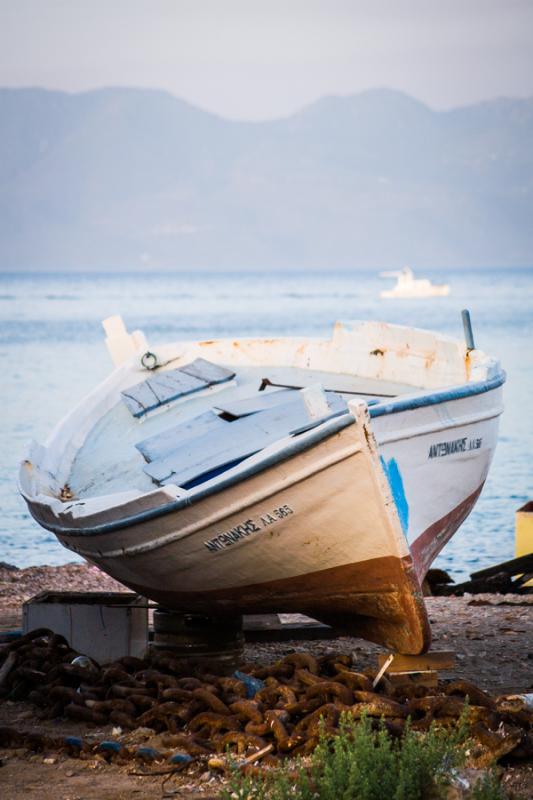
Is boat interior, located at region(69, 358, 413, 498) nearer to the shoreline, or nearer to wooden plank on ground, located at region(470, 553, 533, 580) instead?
the shoreline

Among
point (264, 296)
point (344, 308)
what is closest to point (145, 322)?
point (344, 308)

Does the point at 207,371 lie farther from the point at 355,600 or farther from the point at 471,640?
the point at 355,600

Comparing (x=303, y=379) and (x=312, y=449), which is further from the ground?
(x=303, y=379)

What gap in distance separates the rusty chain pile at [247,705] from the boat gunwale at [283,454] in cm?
72

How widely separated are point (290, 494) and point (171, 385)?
377 centimetres

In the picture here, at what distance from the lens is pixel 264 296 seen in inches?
4616

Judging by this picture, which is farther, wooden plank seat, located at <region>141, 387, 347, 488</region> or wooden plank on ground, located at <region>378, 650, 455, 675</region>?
wooden plank seat, located at <region>141, 387, 347, 488</region>

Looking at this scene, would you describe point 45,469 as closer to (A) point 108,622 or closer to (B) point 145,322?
(A) point 108,622

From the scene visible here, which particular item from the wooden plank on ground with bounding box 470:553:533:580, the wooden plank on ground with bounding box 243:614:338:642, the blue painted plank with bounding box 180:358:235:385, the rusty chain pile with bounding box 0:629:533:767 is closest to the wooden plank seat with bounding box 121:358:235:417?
the blue painted plank with bounding box 180:358:235:385

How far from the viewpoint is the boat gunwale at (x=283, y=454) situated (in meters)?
6.30

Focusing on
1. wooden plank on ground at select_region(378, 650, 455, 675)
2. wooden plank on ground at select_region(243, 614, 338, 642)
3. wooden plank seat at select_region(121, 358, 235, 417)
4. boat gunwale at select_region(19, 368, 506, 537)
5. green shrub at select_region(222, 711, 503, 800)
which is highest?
wooden plank seat at select_region(121, 358, 235, 417)

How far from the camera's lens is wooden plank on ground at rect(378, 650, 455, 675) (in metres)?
6.76

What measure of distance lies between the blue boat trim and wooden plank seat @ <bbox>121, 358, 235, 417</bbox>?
2557mm

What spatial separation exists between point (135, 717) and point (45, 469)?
3.10 metres
